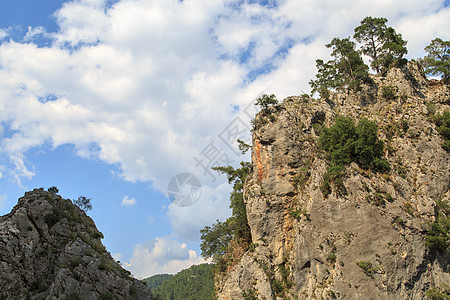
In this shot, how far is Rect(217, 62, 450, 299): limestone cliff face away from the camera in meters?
27.4

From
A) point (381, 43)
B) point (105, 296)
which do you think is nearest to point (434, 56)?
point (381, 43)

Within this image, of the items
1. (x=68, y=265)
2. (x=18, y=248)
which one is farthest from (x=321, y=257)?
(x=18, y=248)

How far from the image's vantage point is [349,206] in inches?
1195

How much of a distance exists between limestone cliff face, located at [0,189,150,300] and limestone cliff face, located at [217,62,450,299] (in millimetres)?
16618

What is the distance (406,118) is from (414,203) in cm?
1293

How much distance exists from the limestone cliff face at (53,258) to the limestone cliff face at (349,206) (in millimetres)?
16618

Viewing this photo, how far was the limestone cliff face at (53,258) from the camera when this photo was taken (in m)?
20.1

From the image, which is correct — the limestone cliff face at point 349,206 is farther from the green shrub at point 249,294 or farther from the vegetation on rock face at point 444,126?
the vegetation on rock face at point 444,126

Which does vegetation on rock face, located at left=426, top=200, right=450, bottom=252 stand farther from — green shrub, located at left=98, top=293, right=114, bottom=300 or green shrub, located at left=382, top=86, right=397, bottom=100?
green shrub, located at left=98, top=293, right=114, bottom=300

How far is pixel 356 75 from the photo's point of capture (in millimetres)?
45094

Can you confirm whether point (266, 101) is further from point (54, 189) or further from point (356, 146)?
point (54, 189)

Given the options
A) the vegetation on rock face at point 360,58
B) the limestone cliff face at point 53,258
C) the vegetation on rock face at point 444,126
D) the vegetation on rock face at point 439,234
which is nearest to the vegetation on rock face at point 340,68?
the vegetation on rock face at point 360,58

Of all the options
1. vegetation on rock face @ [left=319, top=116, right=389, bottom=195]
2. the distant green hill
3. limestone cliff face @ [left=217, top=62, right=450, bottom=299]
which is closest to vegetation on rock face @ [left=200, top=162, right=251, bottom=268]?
limestone cliff face @ [left=217, top=62, right=450, bottom=299]

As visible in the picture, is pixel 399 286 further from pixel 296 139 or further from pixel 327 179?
pixel 296 139
